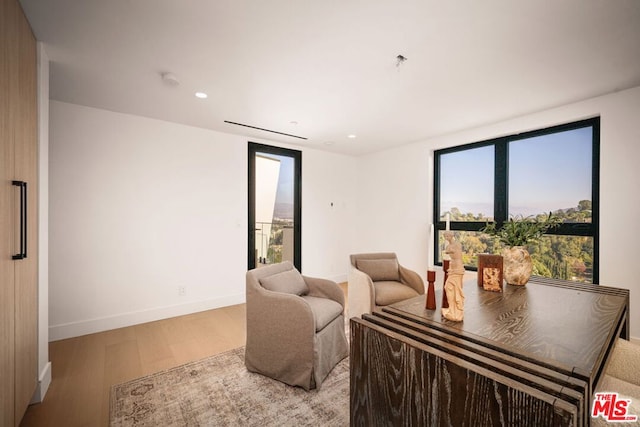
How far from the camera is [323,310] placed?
2.23 metres

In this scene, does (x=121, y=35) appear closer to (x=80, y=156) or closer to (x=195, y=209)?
(x=80, y=156)

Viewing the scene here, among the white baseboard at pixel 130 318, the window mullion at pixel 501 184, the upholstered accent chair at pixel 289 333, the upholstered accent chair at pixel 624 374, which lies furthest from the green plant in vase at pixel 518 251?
the white baseboard at pixel 130 318

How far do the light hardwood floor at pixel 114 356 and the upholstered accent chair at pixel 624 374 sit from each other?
264cm

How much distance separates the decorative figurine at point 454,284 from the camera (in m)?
1.27

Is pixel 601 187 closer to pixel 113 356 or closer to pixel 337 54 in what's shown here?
pixel 337 54

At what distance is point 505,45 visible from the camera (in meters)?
1.98

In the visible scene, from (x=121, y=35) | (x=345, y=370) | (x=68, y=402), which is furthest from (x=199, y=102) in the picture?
(x=345, y=370)

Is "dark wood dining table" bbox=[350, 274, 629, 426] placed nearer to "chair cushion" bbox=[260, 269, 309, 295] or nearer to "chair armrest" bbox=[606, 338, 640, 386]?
"chair armrest" bbox=[606, 338, 640, 386]

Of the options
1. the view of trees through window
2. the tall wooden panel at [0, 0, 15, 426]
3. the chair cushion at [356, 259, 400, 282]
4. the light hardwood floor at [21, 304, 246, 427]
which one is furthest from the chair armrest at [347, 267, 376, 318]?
the tall wooden panel at [0, 0, 15, 426]

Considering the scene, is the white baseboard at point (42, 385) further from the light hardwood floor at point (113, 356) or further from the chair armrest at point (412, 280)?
the chair armrest at point (412, 280)

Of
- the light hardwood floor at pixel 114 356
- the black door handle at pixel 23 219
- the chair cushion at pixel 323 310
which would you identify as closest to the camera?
the black door handle at pixel 23 219

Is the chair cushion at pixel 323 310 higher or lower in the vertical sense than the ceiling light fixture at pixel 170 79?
lower

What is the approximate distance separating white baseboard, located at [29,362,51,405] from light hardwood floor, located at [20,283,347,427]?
0.03 meters

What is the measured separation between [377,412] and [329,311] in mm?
1117
